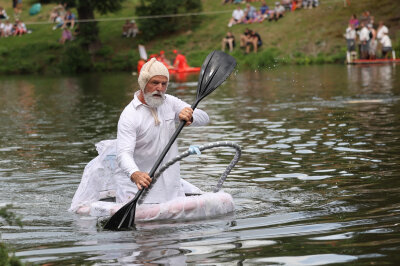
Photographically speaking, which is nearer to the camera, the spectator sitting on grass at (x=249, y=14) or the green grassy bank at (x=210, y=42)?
the green grassy bank at (x=210, y=42)

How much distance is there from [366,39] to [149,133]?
3126cm

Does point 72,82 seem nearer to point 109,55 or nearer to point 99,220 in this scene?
point 109,55

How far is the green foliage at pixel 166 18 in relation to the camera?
2058 inches

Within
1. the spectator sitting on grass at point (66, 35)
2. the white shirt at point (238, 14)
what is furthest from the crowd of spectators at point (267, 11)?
the spectator sitting on grass at point (66, 35)

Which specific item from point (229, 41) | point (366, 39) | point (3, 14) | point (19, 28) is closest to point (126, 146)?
point (366, 39)

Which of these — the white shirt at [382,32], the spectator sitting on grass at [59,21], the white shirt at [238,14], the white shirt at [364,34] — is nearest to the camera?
the white shirt at [364,34]

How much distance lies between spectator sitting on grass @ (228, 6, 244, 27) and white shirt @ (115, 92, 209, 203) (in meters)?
39.9

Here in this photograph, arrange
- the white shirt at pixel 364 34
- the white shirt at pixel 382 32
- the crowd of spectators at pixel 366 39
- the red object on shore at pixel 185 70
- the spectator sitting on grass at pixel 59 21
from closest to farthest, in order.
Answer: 1. the white shirt at pixel 364 34
2. the white shirt at pixel 382 32
3. the crowd of spectators at pixel 366 39
4. the red object on shore at pixel 185 70
5. the spectator sitting on grass at pixel 59 21

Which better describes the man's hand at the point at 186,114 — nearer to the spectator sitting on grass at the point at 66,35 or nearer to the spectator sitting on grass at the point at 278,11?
the spectator sitting on grass at the point at 278,11

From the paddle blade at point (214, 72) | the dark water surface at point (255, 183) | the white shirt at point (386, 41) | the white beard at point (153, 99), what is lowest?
the dark water surface at point (255, 183)

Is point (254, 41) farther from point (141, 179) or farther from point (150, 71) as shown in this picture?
point (141, 179)

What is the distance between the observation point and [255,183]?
36.3ft

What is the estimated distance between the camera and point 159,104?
29.6ft

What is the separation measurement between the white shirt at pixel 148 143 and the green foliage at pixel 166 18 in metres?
43.4
